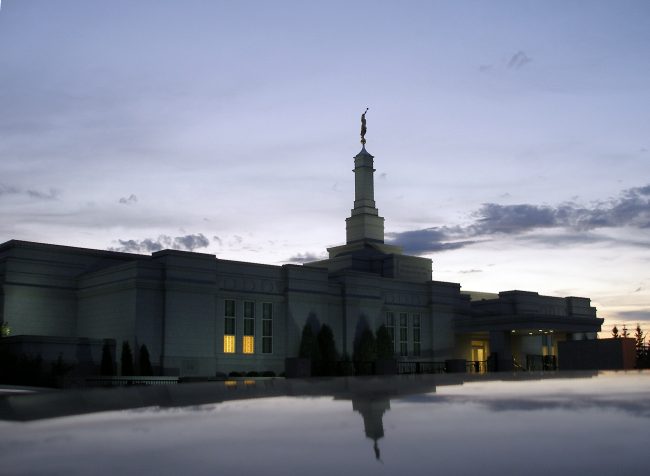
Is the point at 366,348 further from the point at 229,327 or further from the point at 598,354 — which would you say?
the point at 598,354

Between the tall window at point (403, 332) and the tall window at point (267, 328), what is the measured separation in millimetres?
11332

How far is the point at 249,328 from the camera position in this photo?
44.2m

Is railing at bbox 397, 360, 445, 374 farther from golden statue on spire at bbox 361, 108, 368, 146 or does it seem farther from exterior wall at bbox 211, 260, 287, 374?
golden statue on spire at bbox 361, 108, 368, 146

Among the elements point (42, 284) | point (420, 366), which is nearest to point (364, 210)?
point (420, 366)

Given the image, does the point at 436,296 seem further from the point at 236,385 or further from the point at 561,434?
the point at 561,434

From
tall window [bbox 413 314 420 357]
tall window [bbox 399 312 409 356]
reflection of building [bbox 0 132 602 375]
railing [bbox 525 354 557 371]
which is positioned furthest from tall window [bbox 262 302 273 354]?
railing [bbox 525 354 557 371]

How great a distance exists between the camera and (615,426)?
495 cm

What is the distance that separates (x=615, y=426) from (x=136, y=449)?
326 centimetres

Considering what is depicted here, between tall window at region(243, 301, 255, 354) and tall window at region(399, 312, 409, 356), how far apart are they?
41.3ft

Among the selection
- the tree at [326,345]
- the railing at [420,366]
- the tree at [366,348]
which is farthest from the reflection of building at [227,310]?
the railing at [420,366]

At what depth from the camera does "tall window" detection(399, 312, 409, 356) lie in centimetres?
5175

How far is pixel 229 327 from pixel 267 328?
8.59 ft

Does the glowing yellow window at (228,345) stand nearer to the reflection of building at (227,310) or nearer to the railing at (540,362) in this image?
the reflection of building at (227,310)

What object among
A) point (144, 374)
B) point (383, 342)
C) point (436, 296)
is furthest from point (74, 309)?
point (436, 296)
